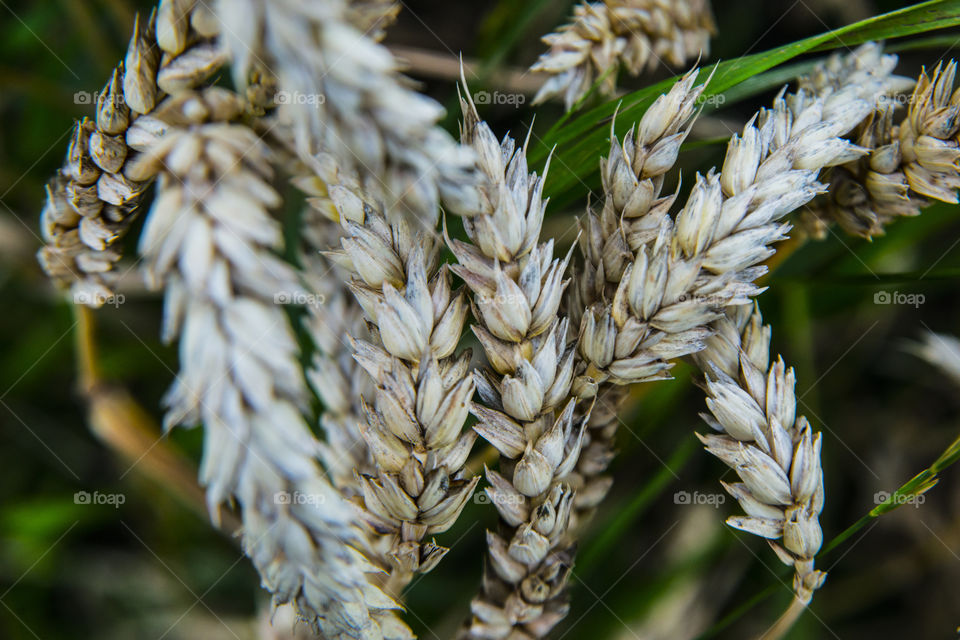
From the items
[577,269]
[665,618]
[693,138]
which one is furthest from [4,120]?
[665,618]

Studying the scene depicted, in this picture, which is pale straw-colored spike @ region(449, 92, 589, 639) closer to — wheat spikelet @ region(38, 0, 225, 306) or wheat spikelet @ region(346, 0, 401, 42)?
wheat spikelet @ region(346, 0, 401, 42)

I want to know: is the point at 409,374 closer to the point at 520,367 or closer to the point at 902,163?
the point at 520,367

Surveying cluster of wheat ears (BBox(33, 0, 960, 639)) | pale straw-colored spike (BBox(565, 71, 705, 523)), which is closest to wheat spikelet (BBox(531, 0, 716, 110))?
cluster of wheat ears (BBox(33, 0, 960, 639))

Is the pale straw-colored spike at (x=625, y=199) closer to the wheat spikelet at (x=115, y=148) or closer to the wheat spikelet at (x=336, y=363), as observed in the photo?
the wheat spikelet at (x=336, y=363)

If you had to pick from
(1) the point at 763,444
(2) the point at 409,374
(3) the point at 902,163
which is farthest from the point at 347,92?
(3) the point at 902,163

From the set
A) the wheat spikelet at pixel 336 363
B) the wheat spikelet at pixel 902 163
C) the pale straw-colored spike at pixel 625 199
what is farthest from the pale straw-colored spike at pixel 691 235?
the wheat spikelet at pixel 336 363
